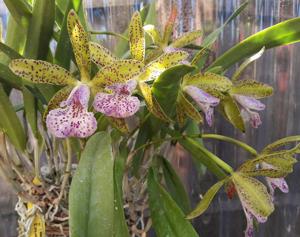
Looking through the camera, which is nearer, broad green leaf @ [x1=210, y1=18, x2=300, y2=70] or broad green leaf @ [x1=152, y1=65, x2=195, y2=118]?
broad green leaf @ [x1=152, y1=65, x2=195, y2=118]

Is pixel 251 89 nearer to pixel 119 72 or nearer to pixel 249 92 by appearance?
pixel 249 92

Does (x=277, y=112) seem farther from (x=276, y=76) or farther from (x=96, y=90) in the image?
(x=96, y=90)

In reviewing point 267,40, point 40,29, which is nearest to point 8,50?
point 40,29

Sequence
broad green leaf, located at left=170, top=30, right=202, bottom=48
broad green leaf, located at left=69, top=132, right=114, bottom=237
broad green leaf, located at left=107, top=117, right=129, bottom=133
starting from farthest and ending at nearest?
broad green leaf, located at left=170, top=30, right=202, bottom=48, broad green leaf, located at left=107, top=117, right=129, bottom=133, broad green leaf, located at left=69, top=132, right=114, bottom=237

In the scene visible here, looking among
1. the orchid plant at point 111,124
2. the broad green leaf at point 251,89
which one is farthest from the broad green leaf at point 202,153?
the broad green leaf at point 251,89

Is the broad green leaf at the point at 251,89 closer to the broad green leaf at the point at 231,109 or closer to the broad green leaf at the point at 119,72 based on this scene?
the broad green leaf at the point at 231,109

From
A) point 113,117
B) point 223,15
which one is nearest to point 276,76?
point 223,15

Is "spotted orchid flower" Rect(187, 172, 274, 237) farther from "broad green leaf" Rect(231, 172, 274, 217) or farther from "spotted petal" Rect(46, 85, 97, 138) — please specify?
"spotted petal" Rect(46, 85, 97, 138)

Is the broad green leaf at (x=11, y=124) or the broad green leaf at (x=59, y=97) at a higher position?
the broad green leaf at (x=59, y=97)

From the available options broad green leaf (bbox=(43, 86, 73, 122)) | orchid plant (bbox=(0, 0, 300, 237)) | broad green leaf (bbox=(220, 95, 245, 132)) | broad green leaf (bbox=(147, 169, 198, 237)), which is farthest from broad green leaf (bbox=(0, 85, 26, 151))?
broad green leaf (bbox=(220, 95, 245, 132))
